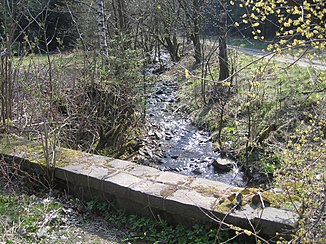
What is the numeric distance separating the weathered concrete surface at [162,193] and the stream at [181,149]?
2.82 metres

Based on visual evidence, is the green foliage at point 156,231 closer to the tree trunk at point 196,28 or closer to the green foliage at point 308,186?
the green foliage at point 308,186

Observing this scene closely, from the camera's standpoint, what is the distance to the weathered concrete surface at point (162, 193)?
2.96m

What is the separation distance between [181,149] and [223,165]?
130 cm

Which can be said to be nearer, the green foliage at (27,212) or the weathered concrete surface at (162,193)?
the weathered concrete surface at (162,193)

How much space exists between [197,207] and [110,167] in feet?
4.43

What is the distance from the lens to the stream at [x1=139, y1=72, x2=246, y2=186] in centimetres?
676

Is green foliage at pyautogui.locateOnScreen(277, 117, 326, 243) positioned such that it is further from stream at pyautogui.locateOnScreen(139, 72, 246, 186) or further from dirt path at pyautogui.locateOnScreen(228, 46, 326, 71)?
stream at pyautogui.locateOnScreen(139, 72, 246, 186)

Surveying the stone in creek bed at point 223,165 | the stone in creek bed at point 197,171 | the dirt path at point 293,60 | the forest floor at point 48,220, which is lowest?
the stone in creek bed at point 197,171

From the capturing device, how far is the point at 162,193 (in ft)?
11.3

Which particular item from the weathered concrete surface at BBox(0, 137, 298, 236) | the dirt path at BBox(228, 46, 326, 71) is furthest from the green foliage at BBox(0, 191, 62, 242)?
the dirt path at BBox(228, 46, 326, 71)

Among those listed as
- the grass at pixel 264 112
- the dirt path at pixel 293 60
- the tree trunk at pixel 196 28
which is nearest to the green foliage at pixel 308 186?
the dirt path at pixel 293 60

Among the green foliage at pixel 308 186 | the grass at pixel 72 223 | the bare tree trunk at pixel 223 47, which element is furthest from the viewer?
the bare tree trunk at pixel 223 47

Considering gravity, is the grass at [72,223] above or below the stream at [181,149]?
above

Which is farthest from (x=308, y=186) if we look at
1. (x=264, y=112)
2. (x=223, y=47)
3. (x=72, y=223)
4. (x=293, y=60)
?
(x=223, y=47)
